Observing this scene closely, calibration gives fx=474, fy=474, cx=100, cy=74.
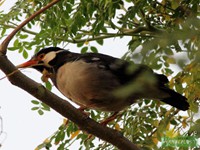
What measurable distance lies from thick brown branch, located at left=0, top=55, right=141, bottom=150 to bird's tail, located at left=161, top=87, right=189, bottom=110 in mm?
625

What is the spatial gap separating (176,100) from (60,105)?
93 centimetres

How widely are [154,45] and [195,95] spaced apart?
1.46 meters

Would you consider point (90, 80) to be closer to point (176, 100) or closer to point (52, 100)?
point (176, 100)

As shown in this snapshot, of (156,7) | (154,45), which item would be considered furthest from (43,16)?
(154,45)

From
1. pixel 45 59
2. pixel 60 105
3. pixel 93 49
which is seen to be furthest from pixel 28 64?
pixel 93 49

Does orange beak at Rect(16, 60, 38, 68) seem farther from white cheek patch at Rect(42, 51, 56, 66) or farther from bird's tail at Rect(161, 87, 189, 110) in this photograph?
bird's tail at Rect(161, 87, 189, 110)

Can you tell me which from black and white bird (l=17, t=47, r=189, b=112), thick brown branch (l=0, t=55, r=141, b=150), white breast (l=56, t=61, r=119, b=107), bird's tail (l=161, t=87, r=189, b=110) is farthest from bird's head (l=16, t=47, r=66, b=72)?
thick brown branch (l=0, t=55, r=141, b=150)

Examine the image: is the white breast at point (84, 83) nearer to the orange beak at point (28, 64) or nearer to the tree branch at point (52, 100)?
the orange beak at point (28, 64)

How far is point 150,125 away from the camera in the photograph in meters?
2.49

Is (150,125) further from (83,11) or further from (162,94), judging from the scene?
(83,11)

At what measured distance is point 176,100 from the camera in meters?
2.32

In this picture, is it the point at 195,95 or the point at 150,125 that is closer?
the point at 195,95

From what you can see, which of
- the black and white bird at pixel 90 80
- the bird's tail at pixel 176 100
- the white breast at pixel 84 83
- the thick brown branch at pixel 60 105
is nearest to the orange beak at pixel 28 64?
the black and white bird at pixel 90 80

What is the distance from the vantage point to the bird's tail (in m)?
2.28
